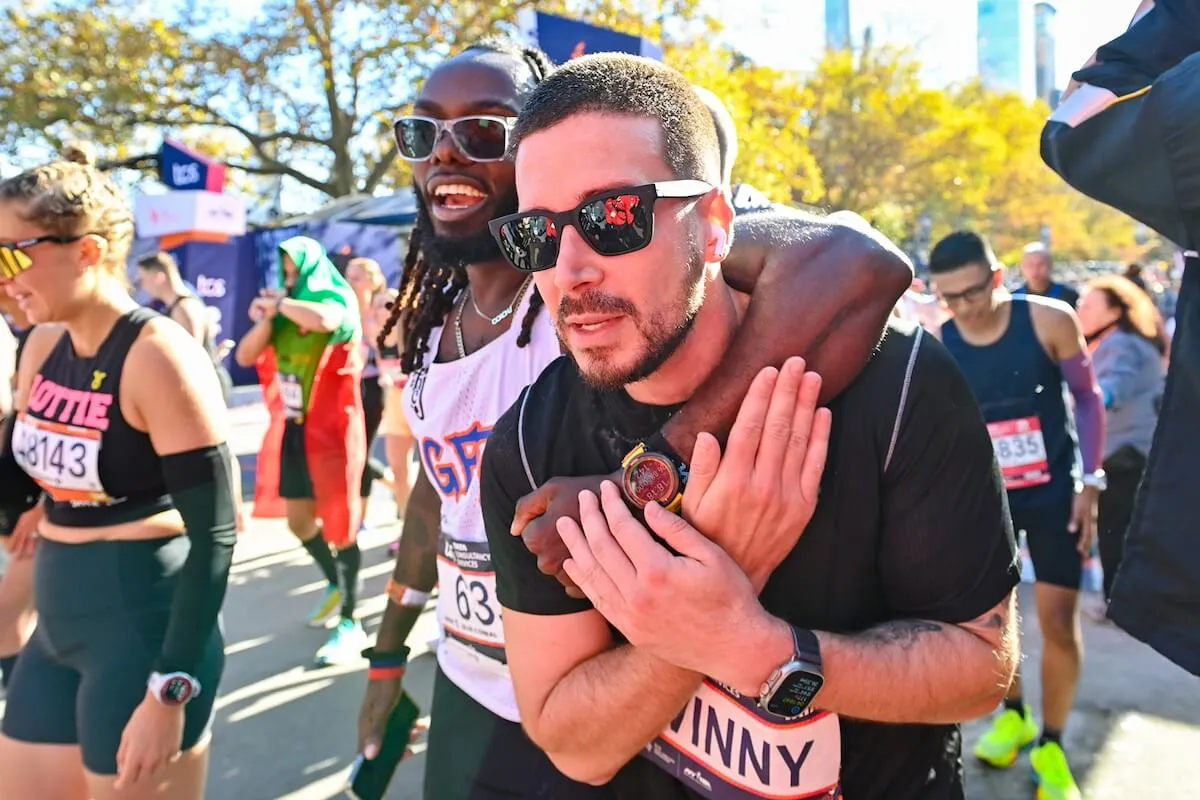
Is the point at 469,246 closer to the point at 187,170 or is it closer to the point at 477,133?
the point at 477,133

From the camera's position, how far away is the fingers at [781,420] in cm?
123

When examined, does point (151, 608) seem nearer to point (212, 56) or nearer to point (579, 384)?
point (579, 384)

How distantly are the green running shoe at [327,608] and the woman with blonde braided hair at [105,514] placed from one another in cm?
278

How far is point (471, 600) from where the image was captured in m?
1.96

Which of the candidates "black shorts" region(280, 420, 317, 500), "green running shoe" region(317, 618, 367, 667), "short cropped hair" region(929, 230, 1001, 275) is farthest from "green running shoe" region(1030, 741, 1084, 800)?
"black shorts" region(280, 420, 317, 500)

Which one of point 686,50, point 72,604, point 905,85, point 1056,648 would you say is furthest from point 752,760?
point 905,85

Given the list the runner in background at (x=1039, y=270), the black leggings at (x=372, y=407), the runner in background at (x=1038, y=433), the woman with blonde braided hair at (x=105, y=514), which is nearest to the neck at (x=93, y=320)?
the woman with blonde braided hair at (x=105, y=514)

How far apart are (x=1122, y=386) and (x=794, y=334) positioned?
4.33 metres

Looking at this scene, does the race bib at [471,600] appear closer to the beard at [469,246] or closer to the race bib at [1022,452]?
the beard at [469,246]

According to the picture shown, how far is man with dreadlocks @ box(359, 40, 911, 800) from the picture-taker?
6.07 feet

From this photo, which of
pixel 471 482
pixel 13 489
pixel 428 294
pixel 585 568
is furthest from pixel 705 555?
pixel 13 489

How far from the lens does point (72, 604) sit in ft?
7.51

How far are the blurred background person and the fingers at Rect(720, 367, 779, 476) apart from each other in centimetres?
410

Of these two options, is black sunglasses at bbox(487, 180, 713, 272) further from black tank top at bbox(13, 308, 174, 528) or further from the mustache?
black tank top at bbox(13, 308, 174, 528)
